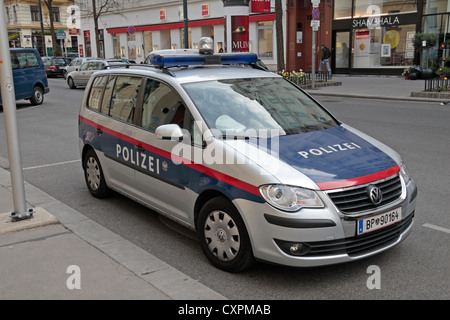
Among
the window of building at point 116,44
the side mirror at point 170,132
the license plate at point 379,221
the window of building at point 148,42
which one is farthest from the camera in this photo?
the window of building at point 116,44

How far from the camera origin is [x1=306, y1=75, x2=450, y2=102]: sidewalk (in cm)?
1686

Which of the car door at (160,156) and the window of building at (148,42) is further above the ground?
the window of building at (148,42)

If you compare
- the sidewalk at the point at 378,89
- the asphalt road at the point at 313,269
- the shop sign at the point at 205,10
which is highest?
the shop sign at the point at 205,10

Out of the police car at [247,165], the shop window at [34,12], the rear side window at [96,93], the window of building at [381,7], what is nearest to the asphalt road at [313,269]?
the police car at [247,165]

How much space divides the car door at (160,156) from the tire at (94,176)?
41.7 inches

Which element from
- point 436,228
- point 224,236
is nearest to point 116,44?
point 436,228

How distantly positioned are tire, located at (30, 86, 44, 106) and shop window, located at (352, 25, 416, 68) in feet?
56.2

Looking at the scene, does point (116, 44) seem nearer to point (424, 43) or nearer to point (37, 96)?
point (37, 96)

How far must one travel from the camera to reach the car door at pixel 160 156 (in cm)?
448

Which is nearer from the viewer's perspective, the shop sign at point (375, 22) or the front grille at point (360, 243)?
the front grille at point (360, 243)

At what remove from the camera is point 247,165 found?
3.79 meters

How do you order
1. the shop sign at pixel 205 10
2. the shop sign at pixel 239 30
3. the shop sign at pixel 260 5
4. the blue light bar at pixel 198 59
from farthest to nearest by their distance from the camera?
1. the shop sign at pixel 205 10
2. the shop sign at pixel 260 5
3. the shop sign at pixel 239 30
4. the blue light bar at pixel 198 59

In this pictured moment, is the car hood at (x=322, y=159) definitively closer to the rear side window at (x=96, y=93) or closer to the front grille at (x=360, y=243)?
the front grille at (x=360, y=243)

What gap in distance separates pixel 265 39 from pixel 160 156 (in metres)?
28.5
